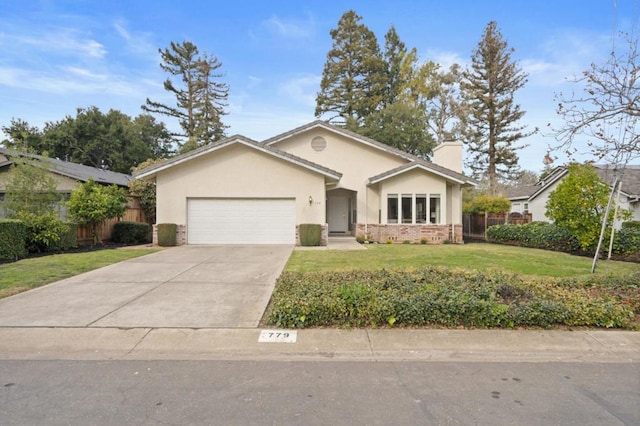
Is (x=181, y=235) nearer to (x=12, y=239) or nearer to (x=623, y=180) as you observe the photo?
(x=12, y=239)

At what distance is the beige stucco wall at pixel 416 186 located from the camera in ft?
54.1

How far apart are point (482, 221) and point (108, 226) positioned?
66.6ft

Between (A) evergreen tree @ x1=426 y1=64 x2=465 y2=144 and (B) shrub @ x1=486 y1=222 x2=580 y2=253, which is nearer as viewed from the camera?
(B) shrub @ x1=486 y1=222 x2=580 y2=253

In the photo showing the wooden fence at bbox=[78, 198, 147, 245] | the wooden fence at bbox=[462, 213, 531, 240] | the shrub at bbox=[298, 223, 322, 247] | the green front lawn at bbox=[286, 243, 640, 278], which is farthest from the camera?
the wooden fence at bbox=[462, 213, 531, 240]

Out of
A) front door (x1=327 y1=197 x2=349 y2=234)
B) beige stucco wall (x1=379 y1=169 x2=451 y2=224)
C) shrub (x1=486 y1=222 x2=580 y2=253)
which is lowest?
shrub (x1=486 y1=222 x2=580 y2=253)

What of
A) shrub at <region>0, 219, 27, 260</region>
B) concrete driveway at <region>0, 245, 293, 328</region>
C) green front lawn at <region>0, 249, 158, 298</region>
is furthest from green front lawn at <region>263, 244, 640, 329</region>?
shrub at <region>0, 219, 27, 260</region>

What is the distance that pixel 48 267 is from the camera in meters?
9.37

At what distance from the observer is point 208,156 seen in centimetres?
1508

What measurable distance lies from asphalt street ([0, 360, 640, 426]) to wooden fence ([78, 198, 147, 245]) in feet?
40.7

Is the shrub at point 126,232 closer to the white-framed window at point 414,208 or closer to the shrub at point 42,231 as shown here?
the shrub at point 42,231

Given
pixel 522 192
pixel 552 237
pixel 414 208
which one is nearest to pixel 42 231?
pixel 414 208

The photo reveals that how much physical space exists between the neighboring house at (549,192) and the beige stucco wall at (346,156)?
318 inches

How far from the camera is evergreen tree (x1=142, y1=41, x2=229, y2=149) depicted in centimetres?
3816

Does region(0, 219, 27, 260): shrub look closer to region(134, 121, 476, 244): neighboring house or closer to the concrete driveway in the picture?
the concrete driveway
